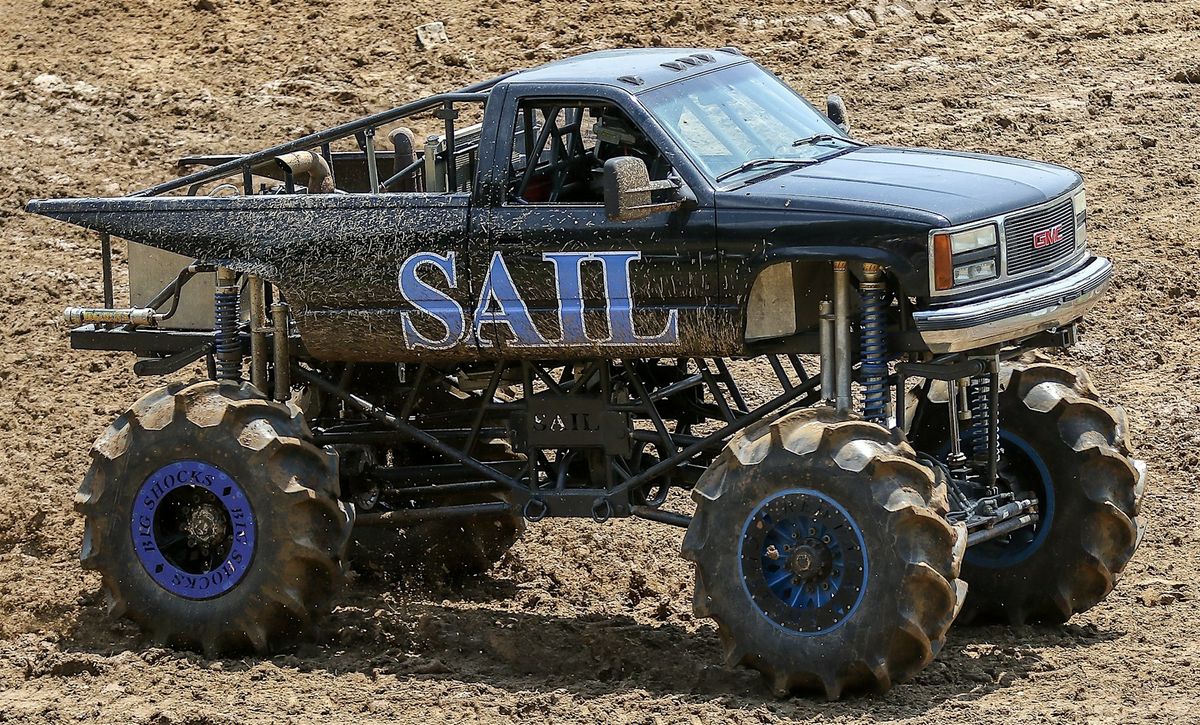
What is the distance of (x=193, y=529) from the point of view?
955 cm

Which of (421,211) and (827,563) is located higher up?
(421,211)

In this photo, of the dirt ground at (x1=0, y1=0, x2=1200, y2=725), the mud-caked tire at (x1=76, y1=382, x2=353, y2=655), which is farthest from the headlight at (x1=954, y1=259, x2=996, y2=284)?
the mud-caked tire at (x1=76, y1=382, x2=353, y2=655)

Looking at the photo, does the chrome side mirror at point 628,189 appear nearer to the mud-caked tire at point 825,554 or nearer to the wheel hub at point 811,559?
the mud-caked tire at point 825,554

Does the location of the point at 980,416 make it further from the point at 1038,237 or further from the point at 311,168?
the point at 311,168

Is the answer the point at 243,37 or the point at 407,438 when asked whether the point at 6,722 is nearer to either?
the point at 407,438

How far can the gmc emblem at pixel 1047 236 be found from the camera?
864cm

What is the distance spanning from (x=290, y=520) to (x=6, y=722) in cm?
155

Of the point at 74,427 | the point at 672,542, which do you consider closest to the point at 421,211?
the point at 672,542

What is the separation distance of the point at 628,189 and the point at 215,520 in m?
2.62

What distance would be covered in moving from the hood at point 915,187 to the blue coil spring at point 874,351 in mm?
366

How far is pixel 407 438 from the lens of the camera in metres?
10.1

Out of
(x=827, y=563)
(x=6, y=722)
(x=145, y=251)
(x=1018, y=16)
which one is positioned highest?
(x=1018, y=16)

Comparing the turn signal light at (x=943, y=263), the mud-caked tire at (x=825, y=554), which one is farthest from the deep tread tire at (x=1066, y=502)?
the turn signal light at (x=943, y=263)

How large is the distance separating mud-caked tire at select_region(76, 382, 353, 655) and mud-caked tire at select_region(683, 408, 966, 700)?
1.91 meters
